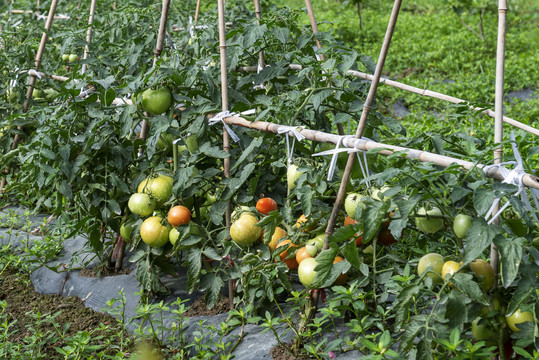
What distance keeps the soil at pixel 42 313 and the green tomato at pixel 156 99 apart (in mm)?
817

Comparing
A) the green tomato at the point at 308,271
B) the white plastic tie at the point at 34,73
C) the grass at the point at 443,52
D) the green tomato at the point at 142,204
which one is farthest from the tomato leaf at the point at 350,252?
the white plastic tie at the point at 34,73

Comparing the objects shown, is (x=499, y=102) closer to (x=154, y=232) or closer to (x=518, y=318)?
(x=518, y=318)

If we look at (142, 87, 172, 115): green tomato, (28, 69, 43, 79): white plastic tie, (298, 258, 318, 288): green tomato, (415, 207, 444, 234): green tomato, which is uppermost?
(415, 207, 444, 234): green tomato

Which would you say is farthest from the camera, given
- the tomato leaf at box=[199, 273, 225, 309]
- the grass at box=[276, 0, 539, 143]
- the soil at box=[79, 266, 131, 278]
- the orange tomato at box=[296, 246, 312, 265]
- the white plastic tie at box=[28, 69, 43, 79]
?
the grass at box=[276, 0, 539, 143]

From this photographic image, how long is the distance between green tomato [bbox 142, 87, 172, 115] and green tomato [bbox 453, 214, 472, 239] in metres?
1.14

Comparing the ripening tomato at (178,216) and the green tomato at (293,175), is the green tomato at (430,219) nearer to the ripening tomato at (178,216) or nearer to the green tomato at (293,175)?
the green tomato at (293,175)

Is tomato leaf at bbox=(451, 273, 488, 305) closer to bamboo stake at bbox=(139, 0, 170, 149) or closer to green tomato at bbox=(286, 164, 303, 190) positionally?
green tomato at bbox=(286, 164, 303, 190)

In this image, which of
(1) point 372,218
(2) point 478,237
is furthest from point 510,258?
(1) point 372,218

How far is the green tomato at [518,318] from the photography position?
137 centimetres

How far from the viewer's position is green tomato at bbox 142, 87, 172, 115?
2115 millimetres

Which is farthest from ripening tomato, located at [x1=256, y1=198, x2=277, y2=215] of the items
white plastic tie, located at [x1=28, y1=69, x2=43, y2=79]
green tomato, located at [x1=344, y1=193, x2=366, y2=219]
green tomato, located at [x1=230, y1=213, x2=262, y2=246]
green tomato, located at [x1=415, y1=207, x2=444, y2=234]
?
white plastic tie, located at [x1=28, y1=69, x2=43, y2=79]

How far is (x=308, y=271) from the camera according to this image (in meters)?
1.70

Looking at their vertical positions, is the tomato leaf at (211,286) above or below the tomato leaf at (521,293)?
below

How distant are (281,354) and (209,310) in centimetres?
48
